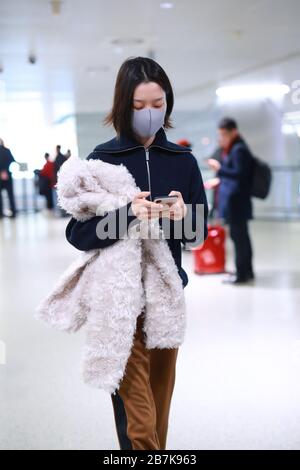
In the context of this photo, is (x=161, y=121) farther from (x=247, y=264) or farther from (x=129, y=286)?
(x=247, y=264)

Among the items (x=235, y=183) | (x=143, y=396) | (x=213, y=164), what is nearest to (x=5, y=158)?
(x=143, y=396)

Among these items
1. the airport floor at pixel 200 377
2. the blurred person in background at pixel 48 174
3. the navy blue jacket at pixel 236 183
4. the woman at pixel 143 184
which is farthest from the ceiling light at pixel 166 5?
the woman at pixel 143 184

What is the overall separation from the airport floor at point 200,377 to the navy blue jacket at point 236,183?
630mm

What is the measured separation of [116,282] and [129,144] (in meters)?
0.37

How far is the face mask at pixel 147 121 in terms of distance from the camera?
138 cm

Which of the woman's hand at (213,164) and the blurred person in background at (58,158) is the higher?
the blurred person in background at (58,158)

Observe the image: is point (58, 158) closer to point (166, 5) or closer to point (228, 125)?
point (228, 125)

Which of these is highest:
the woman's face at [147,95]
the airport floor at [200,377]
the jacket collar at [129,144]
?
the woman's face at [147,95]

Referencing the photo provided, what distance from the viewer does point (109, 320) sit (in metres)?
1.35

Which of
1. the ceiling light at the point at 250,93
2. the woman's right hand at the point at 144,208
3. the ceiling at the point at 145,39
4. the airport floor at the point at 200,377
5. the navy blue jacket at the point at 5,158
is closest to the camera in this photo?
the woman's right hand at the point at 144,208

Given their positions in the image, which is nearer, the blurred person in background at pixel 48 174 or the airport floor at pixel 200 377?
the airport floor at pixel 200 377

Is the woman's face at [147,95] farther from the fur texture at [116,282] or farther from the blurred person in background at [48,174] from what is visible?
the blurred person in background at [48,174]

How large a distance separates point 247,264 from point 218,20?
2518 millimetres

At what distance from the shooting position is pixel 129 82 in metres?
1.38
